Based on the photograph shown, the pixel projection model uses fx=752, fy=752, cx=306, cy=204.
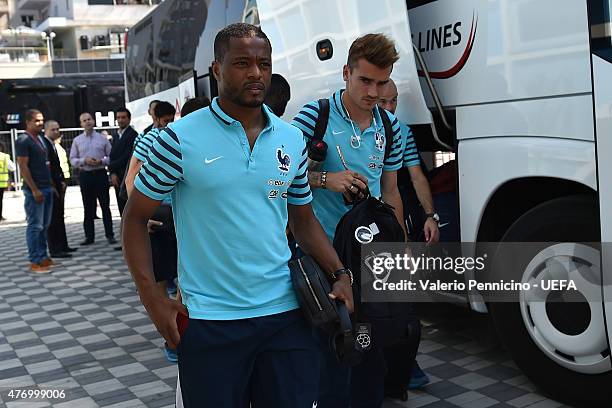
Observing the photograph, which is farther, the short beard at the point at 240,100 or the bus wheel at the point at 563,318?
the bus wheel at the point at 563,318

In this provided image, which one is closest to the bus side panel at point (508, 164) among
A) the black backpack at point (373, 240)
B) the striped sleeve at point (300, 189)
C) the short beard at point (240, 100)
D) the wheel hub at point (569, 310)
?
the wheel hub at point (569, 310)

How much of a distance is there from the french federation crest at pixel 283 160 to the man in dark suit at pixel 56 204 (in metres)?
7.57

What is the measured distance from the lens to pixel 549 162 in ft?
11.5

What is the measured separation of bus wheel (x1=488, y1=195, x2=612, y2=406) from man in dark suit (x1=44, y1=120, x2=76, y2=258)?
275 inches

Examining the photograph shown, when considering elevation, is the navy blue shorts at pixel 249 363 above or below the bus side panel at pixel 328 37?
below

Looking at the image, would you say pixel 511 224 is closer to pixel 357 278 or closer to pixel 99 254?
pixel 357 278

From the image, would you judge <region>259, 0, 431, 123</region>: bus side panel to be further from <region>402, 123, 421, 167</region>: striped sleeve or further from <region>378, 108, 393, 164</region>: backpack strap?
<region>378, 108, 393, 164</region>: backpack strap

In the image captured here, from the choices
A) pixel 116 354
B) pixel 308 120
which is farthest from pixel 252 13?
pixel 308 120

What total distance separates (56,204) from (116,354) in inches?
194

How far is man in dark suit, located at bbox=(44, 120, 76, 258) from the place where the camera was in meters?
9.50

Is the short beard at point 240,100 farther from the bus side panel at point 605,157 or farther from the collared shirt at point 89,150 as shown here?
the collared shirt at point 89,150

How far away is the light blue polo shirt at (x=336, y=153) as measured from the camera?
3.43 meters

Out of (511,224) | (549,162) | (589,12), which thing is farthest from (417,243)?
(589,12)

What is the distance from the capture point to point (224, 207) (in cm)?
227
